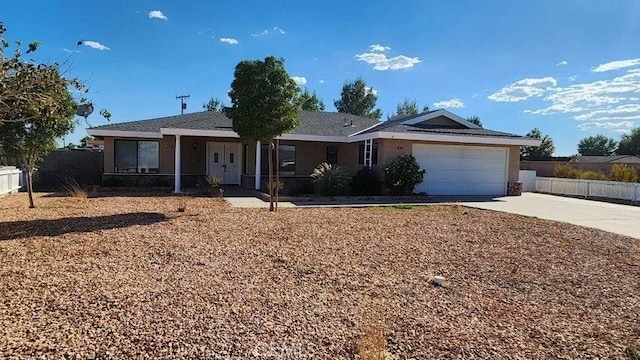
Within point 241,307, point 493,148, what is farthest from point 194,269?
point 493,148

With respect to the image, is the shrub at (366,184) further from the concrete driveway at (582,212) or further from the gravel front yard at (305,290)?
the gravel front yard at (305,290)

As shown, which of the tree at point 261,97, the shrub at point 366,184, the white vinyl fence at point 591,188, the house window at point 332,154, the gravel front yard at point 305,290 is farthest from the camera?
the house window at point 332,154

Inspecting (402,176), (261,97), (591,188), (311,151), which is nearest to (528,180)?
(591,188)

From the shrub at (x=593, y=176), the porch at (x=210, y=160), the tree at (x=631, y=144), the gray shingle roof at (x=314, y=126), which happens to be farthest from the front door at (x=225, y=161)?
the tree at (x=631, y=144)

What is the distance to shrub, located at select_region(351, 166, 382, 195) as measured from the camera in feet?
57.0

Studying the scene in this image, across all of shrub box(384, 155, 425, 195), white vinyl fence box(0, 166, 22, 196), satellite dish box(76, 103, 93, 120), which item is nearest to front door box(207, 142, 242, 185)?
white vinyl fence box(0, 166, 22, 196)

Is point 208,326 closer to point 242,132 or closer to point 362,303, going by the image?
point 362,303

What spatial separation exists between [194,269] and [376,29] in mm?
15799

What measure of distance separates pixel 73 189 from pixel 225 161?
7.05 meters

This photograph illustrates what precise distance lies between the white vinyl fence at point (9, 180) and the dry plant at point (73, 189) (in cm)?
174

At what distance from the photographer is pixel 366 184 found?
1752 cm

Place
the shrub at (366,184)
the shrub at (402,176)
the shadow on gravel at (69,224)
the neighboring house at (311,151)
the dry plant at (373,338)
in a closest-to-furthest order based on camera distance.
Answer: the dry plant at (373,338) → the shadow on gravel at (69,224) → the shrub at (402,176) → the shrub at (366,184) → the neighboring house at (311,151)

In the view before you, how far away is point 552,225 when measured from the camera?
35.3ft

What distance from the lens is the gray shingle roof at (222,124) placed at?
18.9 m
